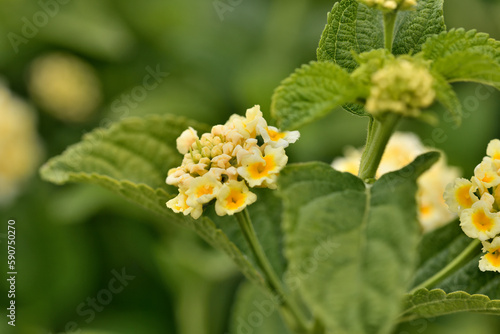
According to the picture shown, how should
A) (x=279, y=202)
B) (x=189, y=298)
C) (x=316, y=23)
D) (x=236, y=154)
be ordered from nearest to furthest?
(x=236, y=154)
(x=279, y=202)
(x=189, y=298)
(x=316, y=23)

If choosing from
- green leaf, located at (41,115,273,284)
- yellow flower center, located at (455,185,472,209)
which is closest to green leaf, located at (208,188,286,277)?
green leaf, located at (41,115,273,284)

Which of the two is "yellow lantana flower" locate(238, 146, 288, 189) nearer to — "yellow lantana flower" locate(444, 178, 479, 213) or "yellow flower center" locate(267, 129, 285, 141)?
"yellow flower center" locate(267, 129, 285, 141)

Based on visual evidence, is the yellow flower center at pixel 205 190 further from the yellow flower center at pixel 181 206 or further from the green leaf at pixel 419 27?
the green leaf at pixel 419 27

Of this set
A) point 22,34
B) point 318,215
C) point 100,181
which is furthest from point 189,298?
point 22,34

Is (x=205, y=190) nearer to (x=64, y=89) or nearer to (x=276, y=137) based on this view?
(x=276, y=137)

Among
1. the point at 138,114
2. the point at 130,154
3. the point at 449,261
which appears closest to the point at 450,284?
the point at 449,261

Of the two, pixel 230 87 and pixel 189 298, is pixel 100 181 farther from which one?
pixel 230 87
